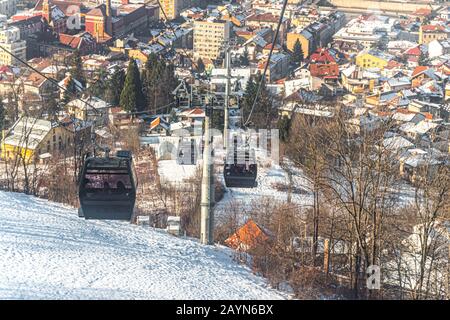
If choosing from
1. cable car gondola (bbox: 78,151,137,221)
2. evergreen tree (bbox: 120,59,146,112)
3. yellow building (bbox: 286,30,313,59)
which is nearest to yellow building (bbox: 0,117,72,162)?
evergreen tree (bbox: 120,59,146,112)

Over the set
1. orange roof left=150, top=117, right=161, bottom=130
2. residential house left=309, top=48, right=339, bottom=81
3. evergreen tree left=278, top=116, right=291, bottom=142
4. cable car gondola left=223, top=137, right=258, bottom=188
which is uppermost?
cable car gondola left=223, top=137, right=258, bottom=188

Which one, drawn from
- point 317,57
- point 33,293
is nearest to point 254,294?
point 33,293

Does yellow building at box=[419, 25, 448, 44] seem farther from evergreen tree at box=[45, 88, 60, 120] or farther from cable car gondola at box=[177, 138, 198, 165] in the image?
cable car gondola at box=[177, 138, 198, 165]

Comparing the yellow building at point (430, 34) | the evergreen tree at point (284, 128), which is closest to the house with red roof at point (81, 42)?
the yellow building at point (430, 34)

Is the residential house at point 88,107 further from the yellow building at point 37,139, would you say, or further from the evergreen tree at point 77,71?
the evergreen tree at point 77,71

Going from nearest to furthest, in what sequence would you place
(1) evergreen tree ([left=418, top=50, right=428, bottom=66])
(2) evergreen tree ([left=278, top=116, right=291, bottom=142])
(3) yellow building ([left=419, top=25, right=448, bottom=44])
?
(2) evergreen tree ([left=278, top=116, right=291, bottom=142]) → (1) evergreen tree ([left=418, top=50, right=428, bottom=66]) → (3) yellow building ([left=419, top=25, right=448, bottom=44])

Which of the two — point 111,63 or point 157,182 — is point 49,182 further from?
point 111,63
